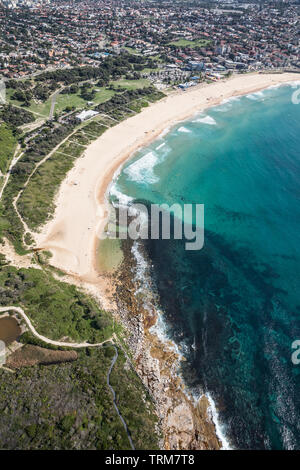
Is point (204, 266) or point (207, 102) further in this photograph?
A: point (207, 102)

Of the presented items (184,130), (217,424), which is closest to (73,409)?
(217,424)

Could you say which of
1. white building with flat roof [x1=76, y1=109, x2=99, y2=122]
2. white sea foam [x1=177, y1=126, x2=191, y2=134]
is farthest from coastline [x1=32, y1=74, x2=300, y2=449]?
white building with flat roof [x1=76, y1=109, x2=99, y2=122]

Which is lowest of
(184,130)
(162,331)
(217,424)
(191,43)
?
(217,424)

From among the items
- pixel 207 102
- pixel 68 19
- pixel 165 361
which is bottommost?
pixel 165 361

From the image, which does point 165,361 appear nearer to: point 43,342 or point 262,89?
point 43,342

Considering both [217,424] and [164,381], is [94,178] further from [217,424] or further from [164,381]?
[217,424]

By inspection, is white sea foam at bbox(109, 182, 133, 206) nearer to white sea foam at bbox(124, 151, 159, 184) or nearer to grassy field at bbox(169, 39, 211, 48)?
white sea foam at bbox(124, 151, 159, 184)
